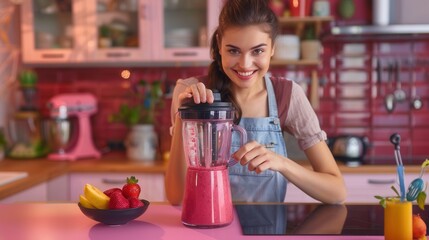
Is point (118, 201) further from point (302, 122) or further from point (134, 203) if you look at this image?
point (302, 122)

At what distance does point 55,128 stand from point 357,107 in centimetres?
173

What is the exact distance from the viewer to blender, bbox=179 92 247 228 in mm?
1213

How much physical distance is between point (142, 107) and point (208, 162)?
1896 millimetres

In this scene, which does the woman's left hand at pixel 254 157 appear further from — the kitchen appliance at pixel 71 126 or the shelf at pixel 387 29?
the kitchen appliance at pixel 71 126

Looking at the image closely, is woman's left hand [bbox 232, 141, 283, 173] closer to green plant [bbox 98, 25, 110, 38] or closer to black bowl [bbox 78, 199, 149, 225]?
black bowl [bbox 78, 199, 149, 225]

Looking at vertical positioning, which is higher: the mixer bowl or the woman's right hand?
the woman's right hand

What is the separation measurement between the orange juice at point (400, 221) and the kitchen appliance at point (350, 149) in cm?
168

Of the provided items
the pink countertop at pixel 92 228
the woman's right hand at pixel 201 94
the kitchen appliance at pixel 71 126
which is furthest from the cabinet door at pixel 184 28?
the woman's right hand at pixel 201 94

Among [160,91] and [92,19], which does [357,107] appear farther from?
[92,19]

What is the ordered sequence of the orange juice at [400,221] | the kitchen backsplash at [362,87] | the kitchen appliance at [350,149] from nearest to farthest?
the orange juice at [400,221], the kitchen appliance at [350,149], the kitchen backsplash at [362,87]

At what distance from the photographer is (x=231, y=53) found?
4.65 ft

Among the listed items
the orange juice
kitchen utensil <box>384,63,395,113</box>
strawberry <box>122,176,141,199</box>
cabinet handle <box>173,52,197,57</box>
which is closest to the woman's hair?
strawberry <box>122,176,141,199</box>

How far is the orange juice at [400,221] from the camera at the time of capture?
1.09 metres

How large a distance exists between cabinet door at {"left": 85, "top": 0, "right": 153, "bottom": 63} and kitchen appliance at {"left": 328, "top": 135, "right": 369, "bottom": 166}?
44.1 inches
